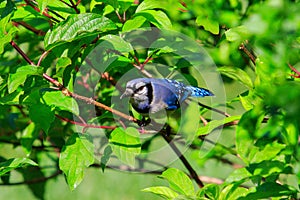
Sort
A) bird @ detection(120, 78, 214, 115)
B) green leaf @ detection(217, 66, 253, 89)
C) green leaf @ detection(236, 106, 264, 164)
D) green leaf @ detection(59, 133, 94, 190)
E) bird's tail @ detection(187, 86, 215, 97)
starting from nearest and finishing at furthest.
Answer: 1. green leaf @ detection(236, 106, 264, 164)
2. green leaf @ detection(217, 66, 253, 89)
3. green leaf @ detection(59, 133, 94, 190)
4. bird @ detection(120, 78, 214, 115)
5. bird's tail @ detection(187, 86, 215, 97)

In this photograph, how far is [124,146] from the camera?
187cm

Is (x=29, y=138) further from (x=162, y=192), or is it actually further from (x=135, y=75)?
(x=162, y=192)

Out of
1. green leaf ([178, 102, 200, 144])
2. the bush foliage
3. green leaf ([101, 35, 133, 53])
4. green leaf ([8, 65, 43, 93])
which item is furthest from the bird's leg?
green leaf ([8, 65, 43, 93])

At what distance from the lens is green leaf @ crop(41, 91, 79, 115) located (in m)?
1.81

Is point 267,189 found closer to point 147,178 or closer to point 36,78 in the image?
point 36,78

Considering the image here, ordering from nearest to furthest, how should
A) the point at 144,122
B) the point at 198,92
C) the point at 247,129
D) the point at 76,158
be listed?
1. the point at 247,129
2. the point at 76,158
3. the point at 144,122
4. the point at 198,92

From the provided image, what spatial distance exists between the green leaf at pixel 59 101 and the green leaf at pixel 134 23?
0.98 ft

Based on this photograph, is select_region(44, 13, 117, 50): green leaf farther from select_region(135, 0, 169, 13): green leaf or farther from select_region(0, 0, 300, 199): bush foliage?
select_region(135, 0, 169, 13): green leaf

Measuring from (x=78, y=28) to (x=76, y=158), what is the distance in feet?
1.42

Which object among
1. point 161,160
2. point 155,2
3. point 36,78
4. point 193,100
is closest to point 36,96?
point 36,78

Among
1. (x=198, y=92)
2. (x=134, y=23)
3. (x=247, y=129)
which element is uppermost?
(x=134, y=23)

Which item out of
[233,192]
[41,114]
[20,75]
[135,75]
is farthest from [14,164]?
[233,192]

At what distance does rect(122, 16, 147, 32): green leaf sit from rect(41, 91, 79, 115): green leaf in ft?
0.98

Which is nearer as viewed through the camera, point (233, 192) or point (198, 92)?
point (233, 192)
